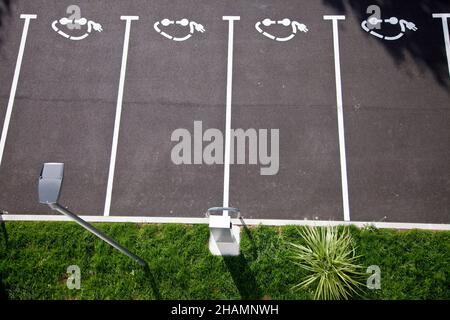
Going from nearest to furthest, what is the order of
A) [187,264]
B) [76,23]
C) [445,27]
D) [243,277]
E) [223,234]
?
[223,234] → [243,277] → [187,264] → [445,27] → [76,23]

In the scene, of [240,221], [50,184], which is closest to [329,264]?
[240,221]

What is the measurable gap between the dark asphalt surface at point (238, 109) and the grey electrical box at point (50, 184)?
3.32 metres

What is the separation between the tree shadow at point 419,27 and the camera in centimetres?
905

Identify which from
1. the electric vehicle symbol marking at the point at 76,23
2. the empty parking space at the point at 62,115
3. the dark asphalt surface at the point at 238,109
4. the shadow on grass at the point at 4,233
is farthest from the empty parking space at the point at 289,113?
the shadow on grass at the point at 4,233

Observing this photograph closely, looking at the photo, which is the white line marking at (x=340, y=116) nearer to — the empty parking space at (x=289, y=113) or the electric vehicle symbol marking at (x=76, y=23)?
the empty parking space at (x=289, y=113)

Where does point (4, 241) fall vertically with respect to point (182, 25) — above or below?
below

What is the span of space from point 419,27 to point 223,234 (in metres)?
7.04

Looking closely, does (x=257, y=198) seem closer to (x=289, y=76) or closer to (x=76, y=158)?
(x=289, y=76)

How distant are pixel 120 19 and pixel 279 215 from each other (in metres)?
6.27

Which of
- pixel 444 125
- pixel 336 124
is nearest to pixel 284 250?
pixel 336 124

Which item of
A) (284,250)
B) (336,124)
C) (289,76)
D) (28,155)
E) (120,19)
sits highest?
(120,19)

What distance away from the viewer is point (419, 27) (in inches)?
371

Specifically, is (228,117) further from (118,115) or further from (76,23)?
(76,23)
